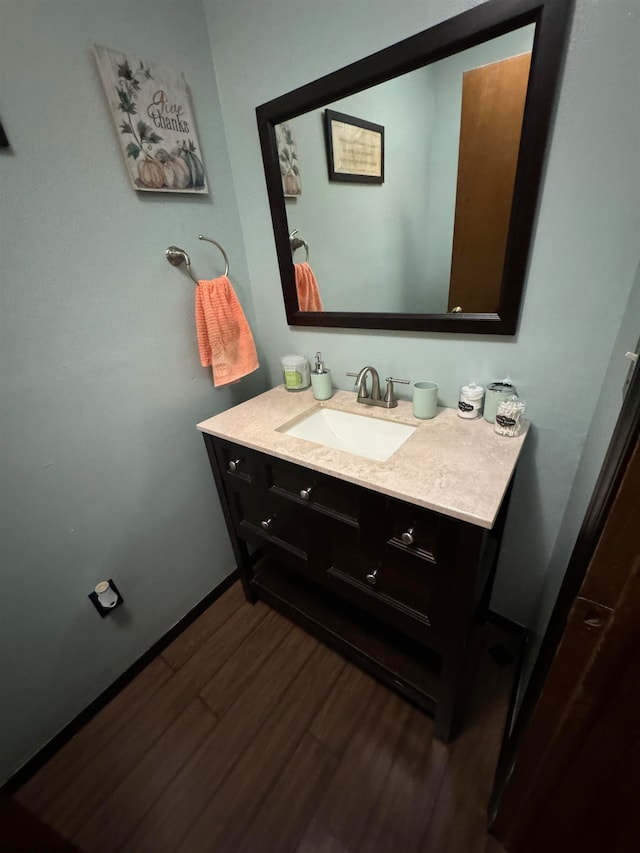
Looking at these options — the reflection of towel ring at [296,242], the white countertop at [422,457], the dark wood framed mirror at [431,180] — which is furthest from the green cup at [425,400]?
the reflection of towel ring at [296,242]

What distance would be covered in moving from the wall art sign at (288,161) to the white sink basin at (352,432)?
77cm

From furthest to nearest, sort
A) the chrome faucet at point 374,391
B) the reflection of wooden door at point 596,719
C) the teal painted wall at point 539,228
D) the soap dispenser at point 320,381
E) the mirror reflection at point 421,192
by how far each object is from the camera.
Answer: the soap dispenser at point 320,381
the chrome faucet at point 374,391
the mirror reflection at point 421,192
the teal painted wall at point 539,228
the reflection of wooden door at point 596,719

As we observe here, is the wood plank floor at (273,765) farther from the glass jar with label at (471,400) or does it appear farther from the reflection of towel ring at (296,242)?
the reflection of towel ring at (296,242)

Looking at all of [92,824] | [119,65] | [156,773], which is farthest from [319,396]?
[92,824]

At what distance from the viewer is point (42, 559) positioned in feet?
3.29

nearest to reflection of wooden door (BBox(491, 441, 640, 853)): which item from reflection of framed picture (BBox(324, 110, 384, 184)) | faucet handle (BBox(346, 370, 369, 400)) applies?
faucet handle (BBox(346, 370, 369, 400))

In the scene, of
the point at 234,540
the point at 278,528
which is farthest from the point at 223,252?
the point at 234,540

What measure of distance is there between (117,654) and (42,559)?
53cm

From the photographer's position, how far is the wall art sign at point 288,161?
1.10 meters

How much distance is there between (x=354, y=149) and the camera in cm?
105

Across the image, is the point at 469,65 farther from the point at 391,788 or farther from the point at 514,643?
the point at 391,788

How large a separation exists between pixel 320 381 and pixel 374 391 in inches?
8.2

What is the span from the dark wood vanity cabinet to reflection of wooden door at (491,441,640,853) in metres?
0.23

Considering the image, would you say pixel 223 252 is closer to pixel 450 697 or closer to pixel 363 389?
pixel 363 389
